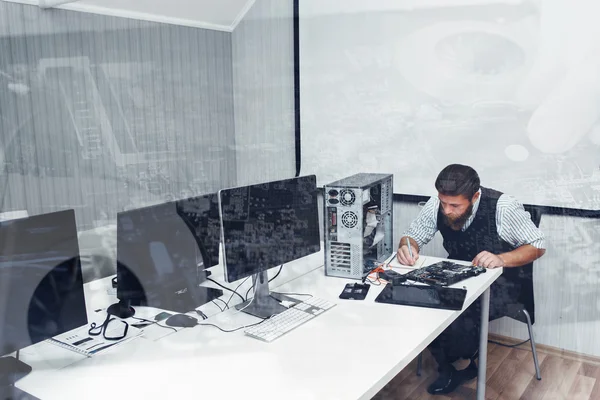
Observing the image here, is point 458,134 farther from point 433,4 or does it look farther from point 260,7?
point 260,7

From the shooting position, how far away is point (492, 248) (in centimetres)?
212

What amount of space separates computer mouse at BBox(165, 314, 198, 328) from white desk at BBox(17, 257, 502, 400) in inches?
1.1

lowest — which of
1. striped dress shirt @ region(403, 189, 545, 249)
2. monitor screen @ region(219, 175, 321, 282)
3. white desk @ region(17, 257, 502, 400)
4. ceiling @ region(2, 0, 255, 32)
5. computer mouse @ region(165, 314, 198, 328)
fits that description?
white desk @ region(17, 257, 502, 400)

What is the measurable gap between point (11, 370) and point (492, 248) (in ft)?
5.72

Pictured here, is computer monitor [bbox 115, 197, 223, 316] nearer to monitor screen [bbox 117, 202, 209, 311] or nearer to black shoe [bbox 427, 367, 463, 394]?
monitor screen [bbox 117, 202, 209, 311]

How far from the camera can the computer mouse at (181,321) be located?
142 cm

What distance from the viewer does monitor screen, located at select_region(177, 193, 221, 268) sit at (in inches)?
58.9

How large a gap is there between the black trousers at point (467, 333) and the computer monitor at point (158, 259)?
104 centimetres

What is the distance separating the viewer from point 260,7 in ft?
9.44

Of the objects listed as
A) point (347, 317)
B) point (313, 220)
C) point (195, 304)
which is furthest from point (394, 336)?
point (195, 304)

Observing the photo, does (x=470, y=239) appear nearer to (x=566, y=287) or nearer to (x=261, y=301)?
(x=566, y=287)

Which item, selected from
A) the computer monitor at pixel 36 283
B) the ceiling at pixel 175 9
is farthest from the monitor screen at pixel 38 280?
the ceiling at pixel 175 9

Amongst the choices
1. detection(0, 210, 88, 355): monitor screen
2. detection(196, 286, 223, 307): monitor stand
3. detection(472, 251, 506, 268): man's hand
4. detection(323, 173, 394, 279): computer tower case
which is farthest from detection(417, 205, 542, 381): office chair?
detection(0, 210, 88, 355): monitor screen

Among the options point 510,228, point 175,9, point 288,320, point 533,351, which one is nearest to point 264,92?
point 175,9
